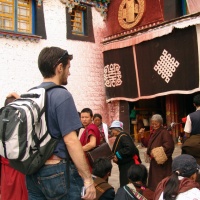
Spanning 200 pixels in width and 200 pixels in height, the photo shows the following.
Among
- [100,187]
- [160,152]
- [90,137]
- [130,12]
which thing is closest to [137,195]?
[100,187]

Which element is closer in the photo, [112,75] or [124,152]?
[124,152]

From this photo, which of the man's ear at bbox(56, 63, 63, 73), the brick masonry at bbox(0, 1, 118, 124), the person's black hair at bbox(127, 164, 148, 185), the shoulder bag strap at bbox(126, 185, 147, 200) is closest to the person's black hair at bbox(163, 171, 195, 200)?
the shoulder bag strap at bbox(126, 185, 147, 200)

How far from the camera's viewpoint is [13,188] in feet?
11.9

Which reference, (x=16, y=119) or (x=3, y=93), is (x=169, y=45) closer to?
(x=3, y=93)

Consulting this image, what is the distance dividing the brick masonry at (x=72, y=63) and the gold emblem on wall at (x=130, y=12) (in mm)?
902

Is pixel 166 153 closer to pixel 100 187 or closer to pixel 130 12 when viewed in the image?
pixel 100 187

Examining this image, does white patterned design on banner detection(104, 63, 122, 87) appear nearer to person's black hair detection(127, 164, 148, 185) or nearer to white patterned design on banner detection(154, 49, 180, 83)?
white patterned design on banner detection(154, 49, 180, 83)

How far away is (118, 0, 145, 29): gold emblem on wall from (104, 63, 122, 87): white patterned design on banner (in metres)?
1.43

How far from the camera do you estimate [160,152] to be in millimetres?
4578

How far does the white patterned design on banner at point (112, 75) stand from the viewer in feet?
36.0

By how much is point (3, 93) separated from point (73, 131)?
7567 mm

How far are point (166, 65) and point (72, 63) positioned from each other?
320 centimetres

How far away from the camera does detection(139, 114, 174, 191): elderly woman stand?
4.65 metres

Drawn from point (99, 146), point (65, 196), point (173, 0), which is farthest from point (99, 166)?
point (173, 0)
